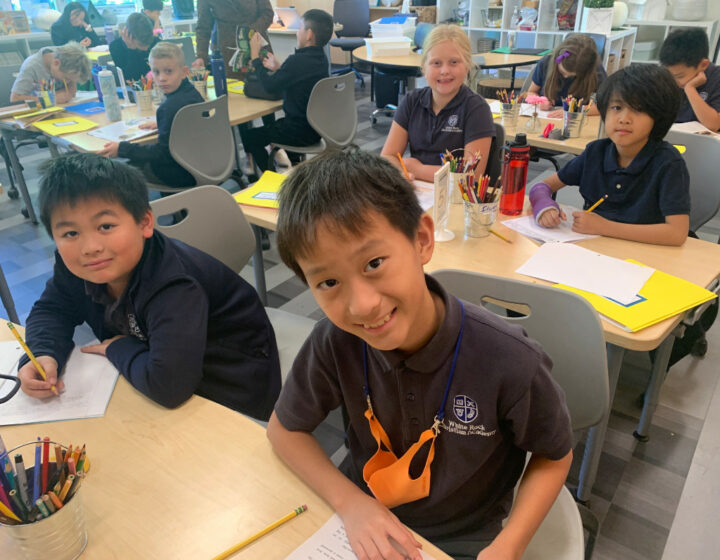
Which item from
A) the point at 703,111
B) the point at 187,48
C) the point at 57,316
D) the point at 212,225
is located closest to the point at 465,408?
the point at 57,316

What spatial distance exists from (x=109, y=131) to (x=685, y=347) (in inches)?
114

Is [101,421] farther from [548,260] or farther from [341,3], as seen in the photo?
[341,3]

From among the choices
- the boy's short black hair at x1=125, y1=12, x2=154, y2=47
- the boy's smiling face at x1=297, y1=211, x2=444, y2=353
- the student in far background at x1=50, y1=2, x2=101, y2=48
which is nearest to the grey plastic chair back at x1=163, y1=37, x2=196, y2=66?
the boy's short black hair at x1=125, y1=12, x2=154, y2=47

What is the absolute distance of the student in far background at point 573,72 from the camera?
3104 mm

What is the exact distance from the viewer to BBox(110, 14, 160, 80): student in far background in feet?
12.7

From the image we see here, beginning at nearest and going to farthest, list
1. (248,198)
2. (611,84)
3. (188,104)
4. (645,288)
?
(645,288) < (611,84) < (248,198) < (188,104)

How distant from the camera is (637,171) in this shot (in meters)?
1.71

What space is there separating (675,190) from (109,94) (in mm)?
2882

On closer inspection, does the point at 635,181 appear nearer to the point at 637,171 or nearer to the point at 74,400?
the point at 637,171

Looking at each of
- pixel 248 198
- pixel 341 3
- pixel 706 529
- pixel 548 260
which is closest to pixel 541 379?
pixel 548 260

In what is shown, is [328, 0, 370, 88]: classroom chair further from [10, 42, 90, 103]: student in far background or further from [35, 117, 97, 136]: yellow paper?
[35, 117, 97, 136]: yellow paper

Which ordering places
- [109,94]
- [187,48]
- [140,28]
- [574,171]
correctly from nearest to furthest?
1. [574,171]
2. [109,94]
3. [140,28]
4. [187,48]

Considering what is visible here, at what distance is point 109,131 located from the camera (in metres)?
2.85

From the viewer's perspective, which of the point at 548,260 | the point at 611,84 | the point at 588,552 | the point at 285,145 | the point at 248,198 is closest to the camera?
the point at 588,552
